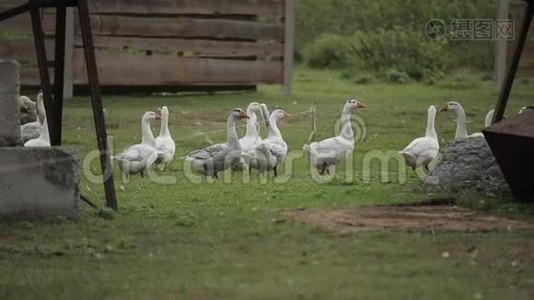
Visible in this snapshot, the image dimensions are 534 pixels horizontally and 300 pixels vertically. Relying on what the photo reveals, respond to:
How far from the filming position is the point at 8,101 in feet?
30.0

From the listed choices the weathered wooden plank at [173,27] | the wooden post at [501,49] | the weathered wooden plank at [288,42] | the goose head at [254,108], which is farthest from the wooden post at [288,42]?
the goose head at [254,108]

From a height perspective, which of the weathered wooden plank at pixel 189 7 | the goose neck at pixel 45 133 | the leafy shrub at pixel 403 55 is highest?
the weathered wooden plank at pixel 189 7

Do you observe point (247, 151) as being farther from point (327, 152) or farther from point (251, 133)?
point (327, 152)

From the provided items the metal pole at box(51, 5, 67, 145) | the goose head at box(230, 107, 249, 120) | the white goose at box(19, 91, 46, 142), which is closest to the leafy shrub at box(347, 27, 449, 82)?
the white goose at box(19, 91, 46, 142)

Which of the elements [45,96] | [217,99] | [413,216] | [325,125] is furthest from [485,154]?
[217,99]

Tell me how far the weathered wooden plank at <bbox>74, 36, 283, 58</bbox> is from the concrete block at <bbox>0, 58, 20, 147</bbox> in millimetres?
10739

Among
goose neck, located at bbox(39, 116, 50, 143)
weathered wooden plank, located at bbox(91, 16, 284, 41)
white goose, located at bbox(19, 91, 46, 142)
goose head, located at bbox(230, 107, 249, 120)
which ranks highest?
weathered wooden plank, located at bbox(91, 16, 284, 41)

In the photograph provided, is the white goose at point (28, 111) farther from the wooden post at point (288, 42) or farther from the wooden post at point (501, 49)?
the wooden post at point (501, 49)

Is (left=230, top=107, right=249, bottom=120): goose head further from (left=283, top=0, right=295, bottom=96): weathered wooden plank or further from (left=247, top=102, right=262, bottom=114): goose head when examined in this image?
(left=283, top=0, right=295, bottom=96): weathered wooden plank

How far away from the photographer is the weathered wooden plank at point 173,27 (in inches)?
779

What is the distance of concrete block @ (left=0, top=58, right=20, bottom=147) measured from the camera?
A: 30.0ft

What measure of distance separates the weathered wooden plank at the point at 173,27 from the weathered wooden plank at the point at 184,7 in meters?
0.13

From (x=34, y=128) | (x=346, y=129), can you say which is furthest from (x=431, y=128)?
(x=34, y=128)

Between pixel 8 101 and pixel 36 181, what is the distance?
0.64 meters
